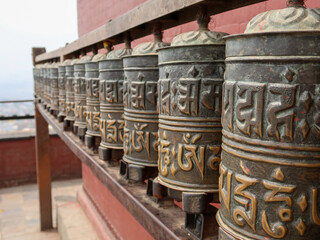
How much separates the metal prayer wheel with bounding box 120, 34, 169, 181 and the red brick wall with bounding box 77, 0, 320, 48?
39 cm

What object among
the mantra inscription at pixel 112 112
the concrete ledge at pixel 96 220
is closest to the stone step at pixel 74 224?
the concrete ledge at pixel 96 220

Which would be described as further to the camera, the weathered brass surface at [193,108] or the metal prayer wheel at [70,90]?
the metal prayer wheel at [70,90]

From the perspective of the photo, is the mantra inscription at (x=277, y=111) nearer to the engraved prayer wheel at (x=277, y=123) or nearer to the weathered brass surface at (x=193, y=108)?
the engraved prayer wheel at (x=277, y=123)

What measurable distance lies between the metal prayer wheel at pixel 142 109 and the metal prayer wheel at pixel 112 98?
202 mm

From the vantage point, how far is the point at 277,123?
23.0 inches

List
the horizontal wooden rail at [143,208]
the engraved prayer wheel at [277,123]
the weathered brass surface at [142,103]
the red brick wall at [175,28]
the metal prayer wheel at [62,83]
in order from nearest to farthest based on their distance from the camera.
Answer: the engraved prayer wheel at [277,123], the horizontal wooden rail at [143,208], the weathered brass surface at [142,103], the red brick wall at [175,28], the metal prayer wheel at [62,83]

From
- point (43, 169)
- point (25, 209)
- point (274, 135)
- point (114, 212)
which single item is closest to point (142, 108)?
point (274, 135)

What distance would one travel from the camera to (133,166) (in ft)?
3.75

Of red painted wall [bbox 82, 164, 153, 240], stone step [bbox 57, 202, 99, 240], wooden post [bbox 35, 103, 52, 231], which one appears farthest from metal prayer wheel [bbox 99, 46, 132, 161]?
wooden post [bbox 35, 103, 52, 231]

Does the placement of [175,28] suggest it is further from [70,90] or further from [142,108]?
[142,108]

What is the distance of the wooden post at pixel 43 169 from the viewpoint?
504 cm

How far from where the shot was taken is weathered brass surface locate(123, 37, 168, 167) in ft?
3.52

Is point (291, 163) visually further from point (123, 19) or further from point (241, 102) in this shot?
point (123, 19)

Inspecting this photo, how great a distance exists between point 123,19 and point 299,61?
0.97 m
